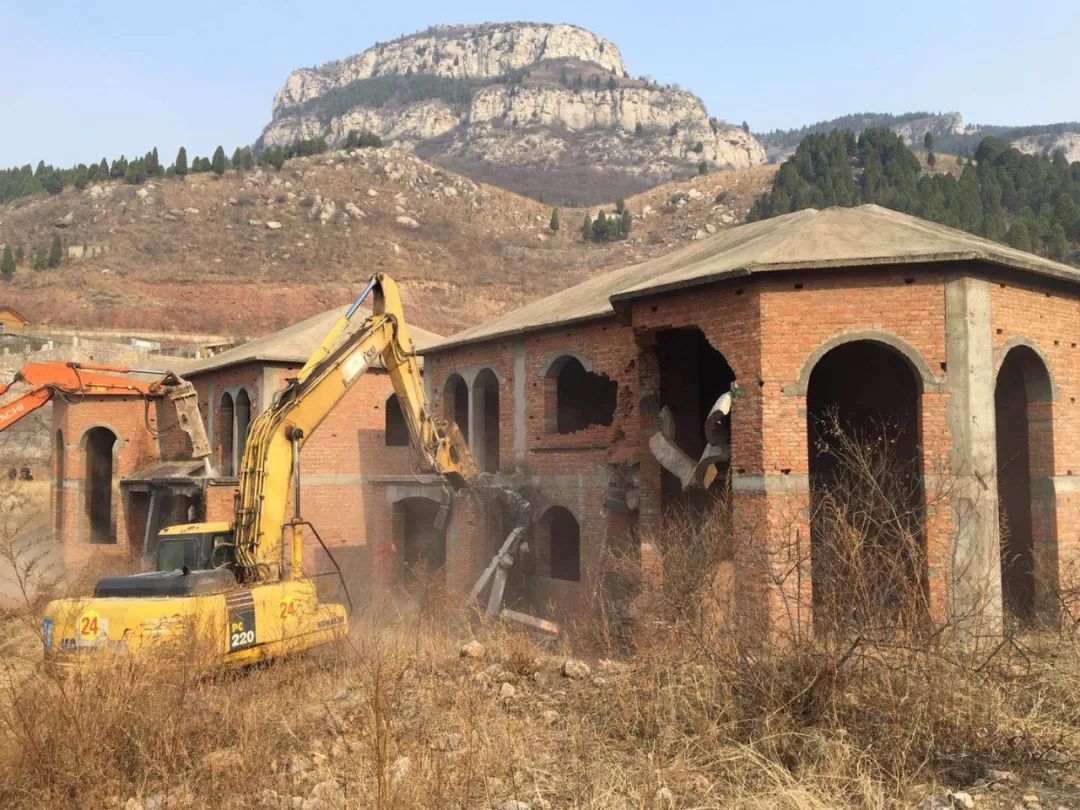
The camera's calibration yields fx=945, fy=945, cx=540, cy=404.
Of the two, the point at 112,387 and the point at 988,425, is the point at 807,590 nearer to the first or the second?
the point at 988,425

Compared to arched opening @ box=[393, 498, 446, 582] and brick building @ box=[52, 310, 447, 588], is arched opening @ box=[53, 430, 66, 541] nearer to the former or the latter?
brick building @ box=[52, 310, 447, 588]

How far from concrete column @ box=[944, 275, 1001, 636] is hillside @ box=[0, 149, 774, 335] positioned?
5526 centimetres

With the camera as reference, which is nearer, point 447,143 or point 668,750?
point 668,750

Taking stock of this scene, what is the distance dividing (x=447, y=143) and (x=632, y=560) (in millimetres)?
156614

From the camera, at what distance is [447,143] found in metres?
163

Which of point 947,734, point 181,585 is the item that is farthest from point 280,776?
point 947,734

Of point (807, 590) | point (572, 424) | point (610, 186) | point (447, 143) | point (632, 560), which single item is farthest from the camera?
point (447, 143)

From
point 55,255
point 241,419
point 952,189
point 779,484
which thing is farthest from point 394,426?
point 55,255

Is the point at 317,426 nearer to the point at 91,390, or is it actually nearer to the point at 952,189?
the point at 91,390

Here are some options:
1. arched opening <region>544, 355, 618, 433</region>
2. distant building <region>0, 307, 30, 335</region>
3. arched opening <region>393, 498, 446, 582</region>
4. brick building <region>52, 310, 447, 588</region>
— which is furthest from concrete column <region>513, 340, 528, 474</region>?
distant building <region>0, 307, 30, 335</region>

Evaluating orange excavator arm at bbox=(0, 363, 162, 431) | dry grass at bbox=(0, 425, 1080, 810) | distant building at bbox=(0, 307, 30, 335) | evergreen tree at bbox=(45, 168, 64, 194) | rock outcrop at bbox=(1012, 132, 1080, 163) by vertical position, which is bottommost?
dry grass at bbox=(0, 425, 1080, 810)

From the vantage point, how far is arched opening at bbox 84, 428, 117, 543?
2839cm

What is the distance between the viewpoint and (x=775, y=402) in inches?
523

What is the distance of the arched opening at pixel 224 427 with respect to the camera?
86.1ft
